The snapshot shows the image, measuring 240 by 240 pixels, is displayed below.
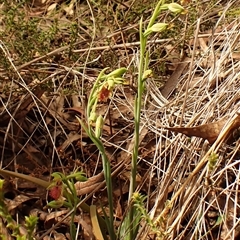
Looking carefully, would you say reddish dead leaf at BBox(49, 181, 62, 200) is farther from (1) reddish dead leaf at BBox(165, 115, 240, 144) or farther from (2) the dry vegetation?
(1) reddish dead leaf at BBox(165, 115, 240, 144)

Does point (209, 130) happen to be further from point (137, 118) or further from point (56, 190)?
point (56, 190)

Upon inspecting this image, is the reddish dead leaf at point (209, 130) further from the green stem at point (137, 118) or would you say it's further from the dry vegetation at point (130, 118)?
the green stem at point (137, 118)

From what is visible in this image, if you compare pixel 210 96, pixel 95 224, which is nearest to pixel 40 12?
pixel 210 96

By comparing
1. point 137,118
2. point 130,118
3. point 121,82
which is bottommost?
point 130,118

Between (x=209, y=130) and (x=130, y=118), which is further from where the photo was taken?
(x=130, y=118)

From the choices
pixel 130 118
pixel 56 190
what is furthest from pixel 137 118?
pixel 130 118

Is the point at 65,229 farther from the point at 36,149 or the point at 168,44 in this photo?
the point at 168,44

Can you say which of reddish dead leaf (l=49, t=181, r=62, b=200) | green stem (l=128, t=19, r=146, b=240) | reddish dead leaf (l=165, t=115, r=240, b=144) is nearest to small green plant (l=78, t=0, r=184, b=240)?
green stem (l=128, t=19, r=146, b=240)
